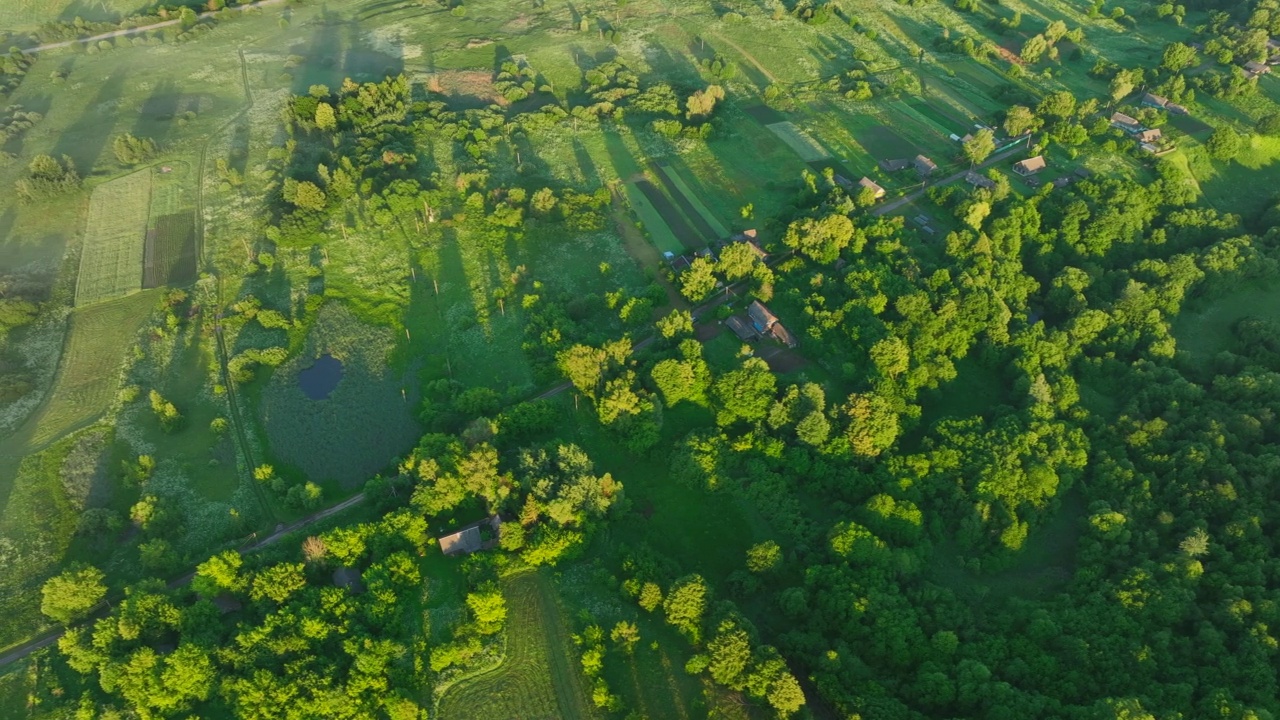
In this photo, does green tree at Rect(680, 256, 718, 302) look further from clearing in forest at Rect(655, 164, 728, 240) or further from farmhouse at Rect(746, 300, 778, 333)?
clearing in forest at Rect(655, 164, 728, 240)

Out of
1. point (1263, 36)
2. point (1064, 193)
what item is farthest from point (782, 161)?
point (1263, 36)

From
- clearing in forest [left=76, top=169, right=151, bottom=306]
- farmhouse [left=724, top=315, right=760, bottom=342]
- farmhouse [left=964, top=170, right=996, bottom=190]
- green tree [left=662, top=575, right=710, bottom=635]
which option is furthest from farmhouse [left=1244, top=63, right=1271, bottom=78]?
clearing in forest [left=76, top=169, right=151, bottom=306]

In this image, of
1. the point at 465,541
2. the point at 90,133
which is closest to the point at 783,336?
the point at 465,541

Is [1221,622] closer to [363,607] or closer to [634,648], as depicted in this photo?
[634,648]

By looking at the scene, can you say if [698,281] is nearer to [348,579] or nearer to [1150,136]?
[348,579]

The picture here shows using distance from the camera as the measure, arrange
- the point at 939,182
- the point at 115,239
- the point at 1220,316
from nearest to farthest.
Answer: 1. the point at 1220,316
2. the point at 115,239
3. the point at 939,182

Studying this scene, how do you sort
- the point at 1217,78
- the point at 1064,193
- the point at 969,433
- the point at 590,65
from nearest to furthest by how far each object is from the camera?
1. the point at 969,433
2. the point at 1064,193
3. the point at 1217,78
4. the point at 590,65

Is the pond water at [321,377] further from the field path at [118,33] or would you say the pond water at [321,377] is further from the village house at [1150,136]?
the village house at [1150,136]

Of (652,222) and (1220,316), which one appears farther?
(652,222)
